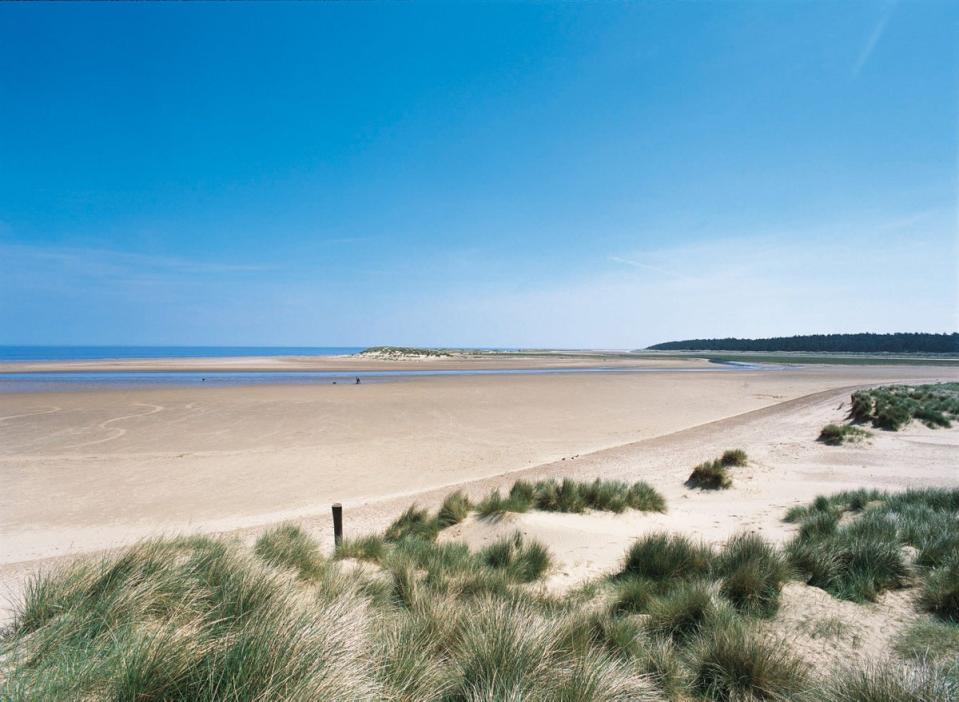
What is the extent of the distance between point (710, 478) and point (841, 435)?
26.7 ft

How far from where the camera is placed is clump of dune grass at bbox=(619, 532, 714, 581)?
209 inches

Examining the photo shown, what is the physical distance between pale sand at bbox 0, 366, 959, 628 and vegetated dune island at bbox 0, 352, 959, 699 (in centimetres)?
8

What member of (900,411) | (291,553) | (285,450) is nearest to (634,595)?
(291,553)

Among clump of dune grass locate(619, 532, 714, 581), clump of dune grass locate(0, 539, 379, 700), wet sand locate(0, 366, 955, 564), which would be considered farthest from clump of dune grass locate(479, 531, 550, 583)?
wet sand locate(0, 366, 955, 564)

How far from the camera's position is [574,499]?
9.24m

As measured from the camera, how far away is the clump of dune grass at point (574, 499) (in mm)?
8953

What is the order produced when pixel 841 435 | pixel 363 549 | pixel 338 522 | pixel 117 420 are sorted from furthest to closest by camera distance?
pixel 117 420, pixel 841 435, pixel 338 522, pixel 363 549

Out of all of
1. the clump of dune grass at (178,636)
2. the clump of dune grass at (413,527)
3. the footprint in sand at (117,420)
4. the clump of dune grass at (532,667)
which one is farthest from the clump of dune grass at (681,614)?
the footprint in sand at (117,420)

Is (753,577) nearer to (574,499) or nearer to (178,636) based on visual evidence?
(574,499)

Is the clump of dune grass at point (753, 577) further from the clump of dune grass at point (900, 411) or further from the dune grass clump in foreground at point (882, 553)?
the clump of dune grass at point (900, 411)

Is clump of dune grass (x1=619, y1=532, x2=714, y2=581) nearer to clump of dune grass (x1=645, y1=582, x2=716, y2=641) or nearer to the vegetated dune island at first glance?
the vegetated dune island

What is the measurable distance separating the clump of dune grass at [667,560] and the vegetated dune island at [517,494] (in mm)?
114

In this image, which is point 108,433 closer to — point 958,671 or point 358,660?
point 358,660

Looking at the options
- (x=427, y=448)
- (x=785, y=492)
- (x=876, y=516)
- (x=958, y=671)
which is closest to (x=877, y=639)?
(x=958, y=671)
